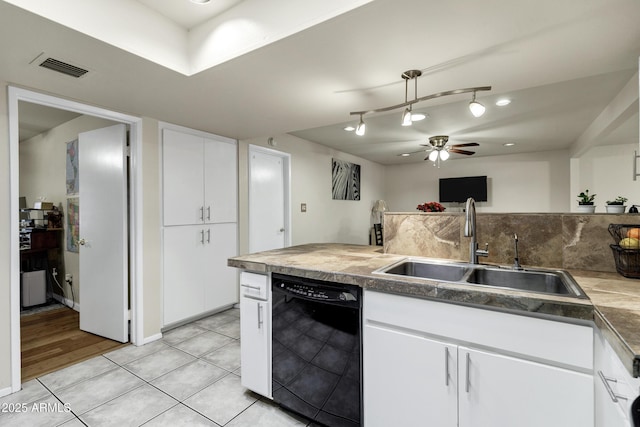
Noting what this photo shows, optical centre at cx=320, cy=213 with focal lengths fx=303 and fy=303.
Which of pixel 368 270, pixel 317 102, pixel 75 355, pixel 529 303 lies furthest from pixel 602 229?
pixel 75 355

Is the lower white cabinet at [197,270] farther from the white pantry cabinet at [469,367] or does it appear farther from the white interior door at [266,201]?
the white pantry cabinet at [469,367]

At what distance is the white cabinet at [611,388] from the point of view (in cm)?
81

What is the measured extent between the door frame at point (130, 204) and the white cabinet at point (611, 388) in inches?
123

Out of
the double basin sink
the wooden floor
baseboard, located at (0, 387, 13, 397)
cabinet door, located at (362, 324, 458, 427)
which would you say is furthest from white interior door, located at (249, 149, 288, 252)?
cabinet door, located at (362, 324, 458, 427)

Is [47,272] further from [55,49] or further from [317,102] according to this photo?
[317,102]

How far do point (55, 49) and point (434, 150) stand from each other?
3935mm

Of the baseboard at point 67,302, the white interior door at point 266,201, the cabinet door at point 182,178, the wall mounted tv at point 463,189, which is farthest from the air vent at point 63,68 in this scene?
the wall mounted tv at point 463,189

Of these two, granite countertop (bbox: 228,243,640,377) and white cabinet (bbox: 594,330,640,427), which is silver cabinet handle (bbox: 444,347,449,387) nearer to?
granite countertop (bbox: 228,243,640,377)

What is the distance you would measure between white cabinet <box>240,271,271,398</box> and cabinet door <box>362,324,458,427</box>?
2.12 ft

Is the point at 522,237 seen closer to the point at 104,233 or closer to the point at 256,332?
the point at 256,332

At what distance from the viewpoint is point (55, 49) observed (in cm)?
164

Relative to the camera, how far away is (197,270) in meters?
3.32

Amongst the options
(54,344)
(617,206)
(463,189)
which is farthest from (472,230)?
(463,189)

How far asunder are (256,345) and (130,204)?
185 cm
